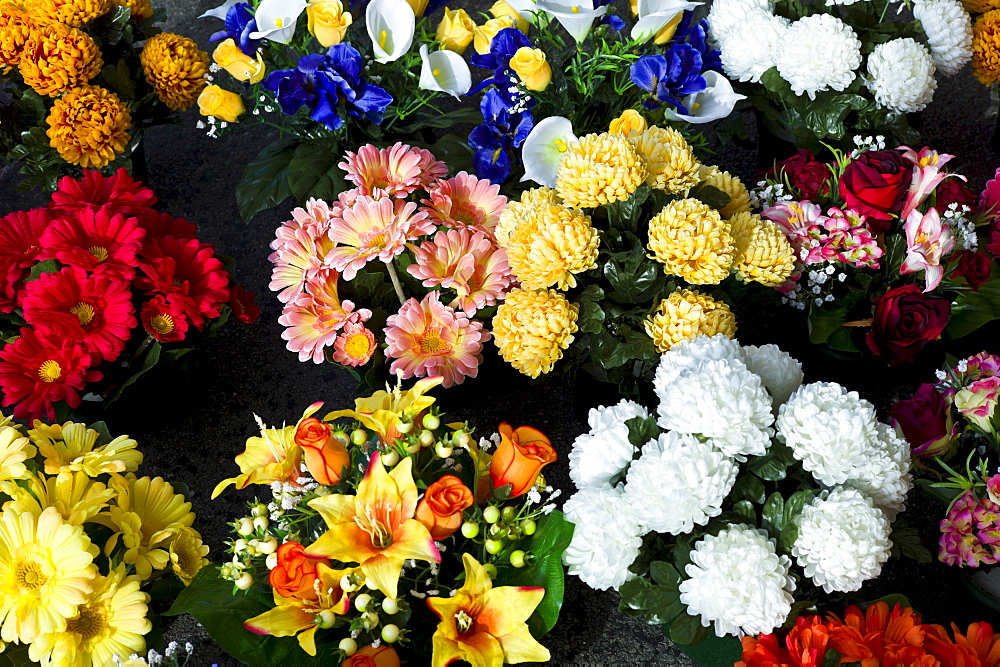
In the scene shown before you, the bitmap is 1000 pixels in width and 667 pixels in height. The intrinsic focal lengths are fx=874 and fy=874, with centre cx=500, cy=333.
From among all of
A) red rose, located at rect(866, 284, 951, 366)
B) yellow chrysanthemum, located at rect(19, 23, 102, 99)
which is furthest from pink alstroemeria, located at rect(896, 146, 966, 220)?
yellow chrysanthemum, located at rect(19, 23, 102, 99)

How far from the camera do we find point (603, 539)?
0.84 metres

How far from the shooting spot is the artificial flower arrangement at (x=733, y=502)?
2.63 ft

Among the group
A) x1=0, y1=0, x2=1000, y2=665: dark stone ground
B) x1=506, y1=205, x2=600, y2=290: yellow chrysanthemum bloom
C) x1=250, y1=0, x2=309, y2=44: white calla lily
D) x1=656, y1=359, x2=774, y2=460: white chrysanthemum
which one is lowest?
x1=0, y1=0, x2=1000, y2=665: dark stone ground

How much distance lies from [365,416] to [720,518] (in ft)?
1.22

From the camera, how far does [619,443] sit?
2.90ft

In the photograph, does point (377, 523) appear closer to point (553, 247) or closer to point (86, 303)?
point (553, 247)

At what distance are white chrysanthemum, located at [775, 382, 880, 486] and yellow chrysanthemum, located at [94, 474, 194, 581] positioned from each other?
0.64 metres

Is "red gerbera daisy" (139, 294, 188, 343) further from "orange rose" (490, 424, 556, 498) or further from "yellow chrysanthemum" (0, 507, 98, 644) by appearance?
"orange rose" (490, 424, 556, 498)

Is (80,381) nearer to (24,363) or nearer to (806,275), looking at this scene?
(24,363)

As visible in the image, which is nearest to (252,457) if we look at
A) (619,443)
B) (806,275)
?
(619,443)

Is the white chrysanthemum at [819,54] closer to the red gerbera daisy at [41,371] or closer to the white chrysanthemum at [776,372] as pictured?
the white chrysanthemum at [776,372]

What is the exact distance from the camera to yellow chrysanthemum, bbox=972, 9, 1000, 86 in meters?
1.37

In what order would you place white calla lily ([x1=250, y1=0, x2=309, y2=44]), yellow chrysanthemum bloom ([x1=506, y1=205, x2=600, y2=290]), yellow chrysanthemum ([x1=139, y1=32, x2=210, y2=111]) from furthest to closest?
yellow chrysanthemum ([x1=139, y1=32, x2=210, y2=111]), white calla lily ([x1=250, y1=0, x2=309, y2=44]), yellow chrysanthemum bloom ([x1=506, y1=205, x2=600, y2=290])

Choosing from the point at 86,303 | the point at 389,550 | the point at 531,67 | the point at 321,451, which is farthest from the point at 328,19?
the point at 389,550
